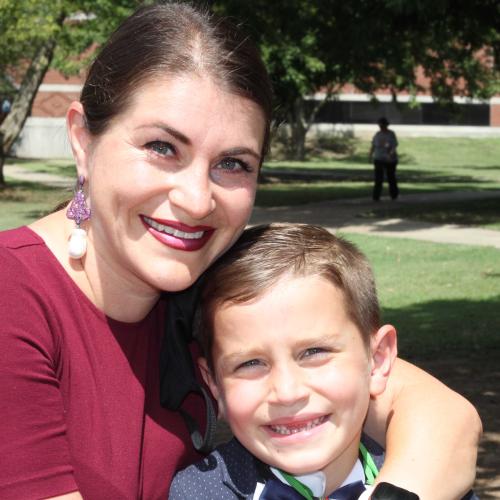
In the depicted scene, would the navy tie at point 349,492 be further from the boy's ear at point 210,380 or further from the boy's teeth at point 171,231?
the boy's teeth at point 171,231

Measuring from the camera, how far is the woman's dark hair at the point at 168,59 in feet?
7.56

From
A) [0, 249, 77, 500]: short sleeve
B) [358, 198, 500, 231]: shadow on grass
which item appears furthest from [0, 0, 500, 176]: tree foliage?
[0, 249, 77, 500]: short sleeve

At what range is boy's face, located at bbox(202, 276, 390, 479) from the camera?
2.29 meters

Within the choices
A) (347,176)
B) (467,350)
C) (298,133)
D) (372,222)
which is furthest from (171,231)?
(298,133)

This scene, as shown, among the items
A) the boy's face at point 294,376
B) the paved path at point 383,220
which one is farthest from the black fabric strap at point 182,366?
the paved path at point 383,220

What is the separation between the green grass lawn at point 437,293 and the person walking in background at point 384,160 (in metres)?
8.39

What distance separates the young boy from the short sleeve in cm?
39

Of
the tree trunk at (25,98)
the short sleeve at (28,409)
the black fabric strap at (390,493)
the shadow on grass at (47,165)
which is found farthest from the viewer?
the shadow on grass at (47,165)

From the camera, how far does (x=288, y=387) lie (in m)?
2.26

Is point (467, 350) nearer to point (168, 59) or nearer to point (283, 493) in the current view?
point (283, 493)

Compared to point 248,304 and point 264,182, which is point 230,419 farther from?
point 264,182

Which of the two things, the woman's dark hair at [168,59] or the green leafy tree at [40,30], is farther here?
the green leafy tree at [40,30]

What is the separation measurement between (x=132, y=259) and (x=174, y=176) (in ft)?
0.74

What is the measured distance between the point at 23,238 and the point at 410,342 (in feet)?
22.0
